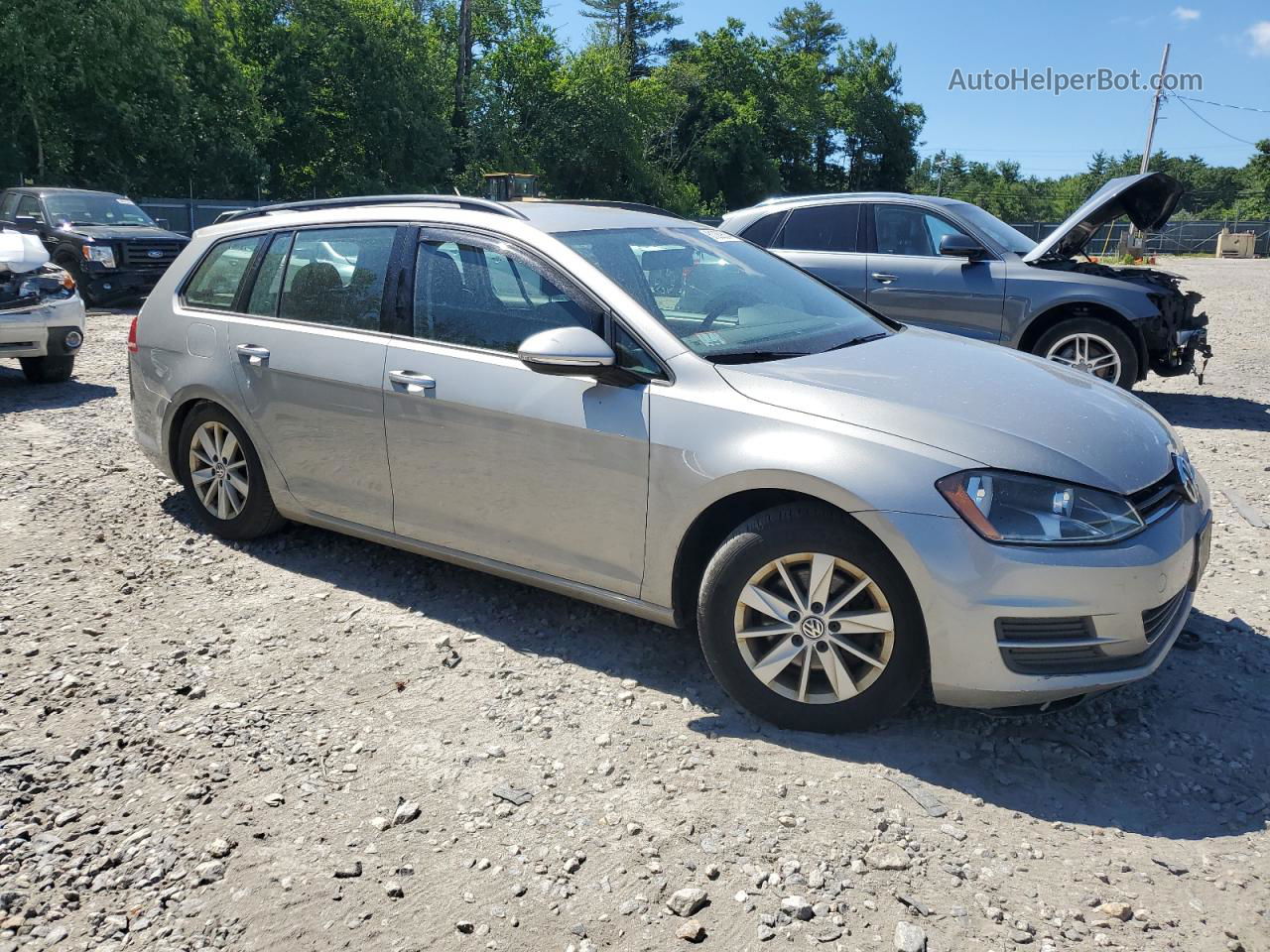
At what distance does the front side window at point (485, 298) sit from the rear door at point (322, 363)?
9.9 inches

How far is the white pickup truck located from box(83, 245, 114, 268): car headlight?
6.06 metres

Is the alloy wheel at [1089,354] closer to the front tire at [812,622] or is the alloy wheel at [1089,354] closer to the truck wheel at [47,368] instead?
the front tire at [812,622]

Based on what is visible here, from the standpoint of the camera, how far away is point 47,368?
9.50 meters

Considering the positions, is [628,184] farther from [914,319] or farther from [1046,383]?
[1046,383]

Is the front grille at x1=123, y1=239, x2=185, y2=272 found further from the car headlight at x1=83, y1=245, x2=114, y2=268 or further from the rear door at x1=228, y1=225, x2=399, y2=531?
the rear door at x1=228, y1=225, x2=399, y2=531

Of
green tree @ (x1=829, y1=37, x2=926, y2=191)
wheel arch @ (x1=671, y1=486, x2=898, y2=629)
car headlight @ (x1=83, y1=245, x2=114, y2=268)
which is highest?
green tree @ (x1=829, y1=37, x2=926, y2=191)

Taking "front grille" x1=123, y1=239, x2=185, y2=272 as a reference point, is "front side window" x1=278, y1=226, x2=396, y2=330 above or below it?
above

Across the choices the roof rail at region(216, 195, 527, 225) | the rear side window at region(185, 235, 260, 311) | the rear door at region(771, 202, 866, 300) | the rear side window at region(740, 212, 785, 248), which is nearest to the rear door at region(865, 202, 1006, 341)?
the rear door at region(771, 202, 866, 300)

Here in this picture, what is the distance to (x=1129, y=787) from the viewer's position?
3141 mm

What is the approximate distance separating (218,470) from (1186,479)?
4248 mm

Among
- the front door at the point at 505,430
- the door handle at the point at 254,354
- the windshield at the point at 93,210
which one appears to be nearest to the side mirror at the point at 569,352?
the front door at the point at 505,430

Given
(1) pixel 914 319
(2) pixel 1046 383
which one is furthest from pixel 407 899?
(1) pixel 914 319

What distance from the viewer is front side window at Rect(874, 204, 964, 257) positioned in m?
8.89

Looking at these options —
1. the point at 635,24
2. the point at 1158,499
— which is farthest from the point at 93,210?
the point at 635,24
